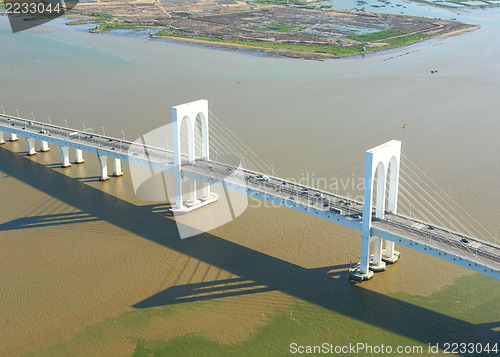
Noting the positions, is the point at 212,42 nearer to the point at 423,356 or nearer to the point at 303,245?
the point at 303,245

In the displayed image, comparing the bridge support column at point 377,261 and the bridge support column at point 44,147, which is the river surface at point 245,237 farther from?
the bridge support column at point 44,147

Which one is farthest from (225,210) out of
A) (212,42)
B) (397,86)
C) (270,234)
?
(212,42)

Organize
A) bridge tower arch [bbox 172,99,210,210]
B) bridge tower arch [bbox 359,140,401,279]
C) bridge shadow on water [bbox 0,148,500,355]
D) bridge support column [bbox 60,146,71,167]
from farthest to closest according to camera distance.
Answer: bridge support column [bbox 60,146,71,167], bridge tower arch [bbox 172,99,210,210], bridge tower arch [bbox 359,140,401,279], bridge shadow on water [bbox 0,148,500,355]

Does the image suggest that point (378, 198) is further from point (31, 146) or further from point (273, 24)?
point (273, 24)

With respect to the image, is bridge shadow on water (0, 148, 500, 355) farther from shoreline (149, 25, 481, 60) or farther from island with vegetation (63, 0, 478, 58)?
island with vegetation (63, 0, 478, 58)

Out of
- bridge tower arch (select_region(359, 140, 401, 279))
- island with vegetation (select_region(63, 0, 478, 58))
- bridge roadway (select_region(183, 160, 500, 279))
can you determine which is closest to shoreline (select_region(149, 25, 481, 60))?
island with vegetation (select_region(63, 0, 478, 58))

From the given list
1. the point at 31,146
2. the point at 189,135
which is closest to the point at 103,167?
the point at 189,135

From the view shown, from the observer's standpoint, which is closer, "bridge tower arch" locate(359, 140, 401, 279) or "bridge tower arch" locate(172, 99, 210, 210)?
"bridge tower arch" locate(359, 140, 401, 279)

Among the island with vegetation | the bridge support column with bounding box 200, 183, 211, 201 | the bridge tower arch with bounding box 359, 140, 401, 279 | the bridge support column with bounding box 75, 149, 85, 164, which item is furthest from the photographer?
the island with vegetation

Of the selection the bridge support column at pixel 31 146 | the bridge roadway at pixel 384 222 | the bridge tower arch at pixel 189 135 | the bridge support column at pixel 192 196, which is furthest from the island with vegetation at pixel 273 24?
the bridge roadway at pixel 384 222
